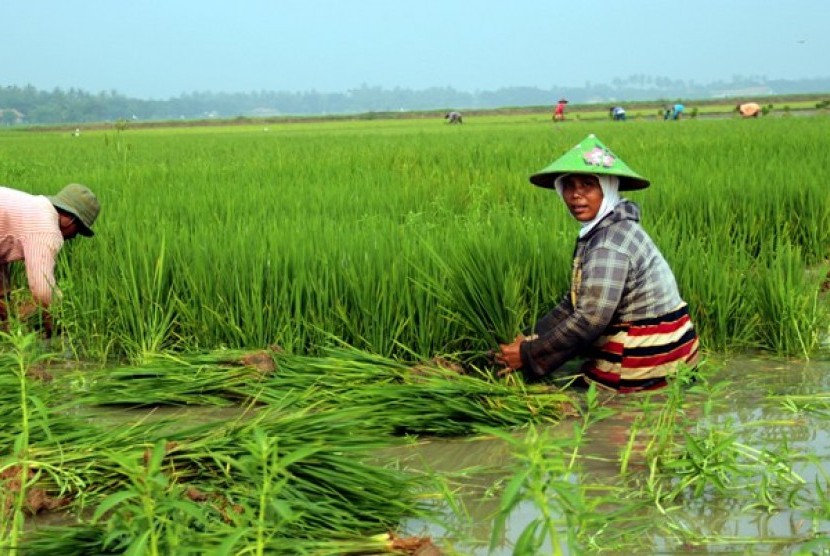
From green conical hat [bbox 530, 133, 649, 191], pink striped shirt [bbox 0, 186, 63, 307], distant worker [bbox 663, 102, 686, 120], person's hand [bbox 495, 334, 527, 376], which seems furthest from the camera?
distant worker [bbox 663, 102, 686, 120]

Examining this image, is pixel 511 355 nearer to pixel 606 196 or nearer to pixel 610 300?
pixel 610 300

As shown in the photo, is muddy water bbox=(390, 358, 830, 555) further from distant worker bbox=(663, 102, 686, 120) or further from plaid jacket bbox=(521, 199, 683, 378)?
distant worker bbox=(663, 102, 686, 120)

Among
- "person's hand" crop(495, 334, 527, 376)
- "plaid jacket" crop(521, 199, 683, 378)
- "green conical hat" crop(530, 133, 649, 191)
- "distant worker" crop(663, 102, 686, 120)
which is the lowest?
"distant worker" crop(663, 102, 686, 120)

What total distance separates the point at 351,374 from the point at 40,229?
1.68 m

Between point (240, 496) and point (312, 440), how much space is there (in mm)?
360

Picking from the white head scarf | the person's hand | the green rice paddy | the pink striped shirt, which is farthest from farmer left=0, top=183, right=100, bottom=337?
the white head scarf

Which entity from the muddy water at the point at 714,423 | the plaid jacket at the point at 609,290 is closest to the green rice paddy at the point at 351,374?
the muddy water at the point at 714,423

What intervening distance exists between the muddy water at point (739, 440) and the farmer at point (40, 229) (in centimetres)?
200

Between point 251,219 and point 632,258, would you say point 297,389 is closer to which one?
point 632,258

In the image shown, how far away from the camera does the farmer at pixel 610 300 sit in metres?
3.26

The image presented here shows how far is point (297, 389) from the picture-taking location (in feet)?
10.7

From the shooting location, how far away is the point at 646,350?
3.33m

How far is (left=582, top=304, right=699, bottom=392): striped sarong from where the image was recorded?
3330 mm

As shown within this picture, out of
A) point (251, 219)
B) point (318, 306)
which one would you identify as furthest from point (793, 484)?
point (251, 219)
